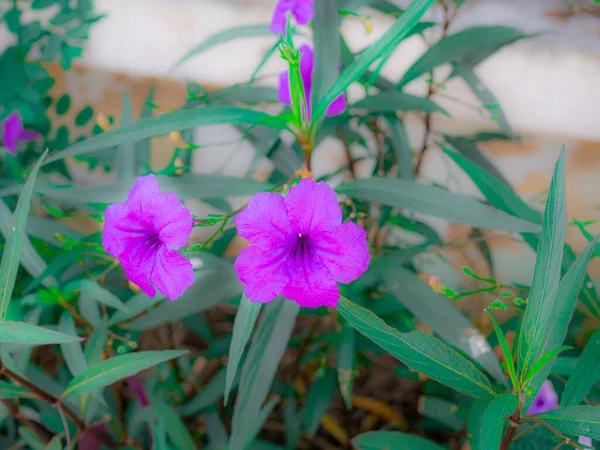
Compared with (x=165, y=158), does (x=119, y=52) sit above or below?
above

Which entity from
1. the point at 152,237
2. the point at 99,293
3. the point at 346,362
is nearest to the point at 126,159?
the point at 99,293

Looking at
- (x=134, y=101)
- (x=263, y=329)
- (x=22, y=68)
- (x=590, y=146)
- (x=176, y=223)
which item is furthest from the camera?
(x=134, y=101)

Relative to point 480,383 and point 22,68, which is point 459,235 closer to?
point 480,383

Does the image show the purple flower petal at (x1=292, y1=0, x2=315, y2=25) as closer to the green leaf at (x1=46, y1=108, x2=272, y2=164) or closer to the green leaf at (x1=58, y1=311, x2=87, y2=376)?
the green leaf at (x1=46, y1=108, x2=272, y2=164)

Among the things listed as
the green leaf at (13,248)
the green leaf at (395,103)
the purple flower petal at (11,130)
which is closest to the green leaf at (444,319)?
the green leaf at (395,103)

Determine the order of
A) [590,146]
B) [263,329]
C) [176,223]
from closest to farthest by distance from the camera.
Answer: [176,223]
[263,329]
[590,146]

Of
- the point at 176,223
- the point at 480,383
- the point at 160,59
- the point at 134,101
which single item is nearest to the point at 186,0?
the point at 160,59

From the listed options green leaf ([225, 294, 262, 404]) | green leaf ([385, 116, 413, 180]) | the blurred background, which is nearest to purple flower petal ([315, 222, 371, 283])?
green leaf ([225, 294, 262, 404])
